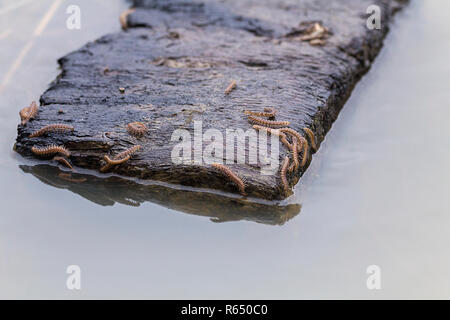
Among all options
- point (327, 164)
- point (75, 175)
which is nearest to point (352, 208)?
point (327, 164)

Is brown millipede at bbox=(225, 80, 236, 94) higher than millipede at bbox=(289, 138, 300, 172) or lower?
higher

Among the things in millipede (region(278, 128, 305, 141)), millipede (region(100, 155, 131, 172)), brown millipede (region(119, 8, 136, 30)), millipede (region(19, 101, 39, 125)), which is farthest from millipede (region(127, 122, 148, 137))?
brown millipede (region(119, 8, 136, 30))

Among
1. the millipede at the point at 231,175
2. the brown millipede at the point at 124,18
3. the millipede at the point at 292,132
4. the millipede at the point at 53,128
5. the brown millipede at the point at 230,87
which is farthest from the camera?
the brown millipede at the point at 124,18

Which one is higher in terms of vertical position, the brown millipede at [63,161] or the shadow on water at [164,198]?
the brown millipede at [63,161]

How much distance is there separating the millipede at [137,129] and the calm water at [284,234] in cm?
84

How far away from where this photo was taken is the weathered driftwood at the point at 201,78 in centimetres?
617

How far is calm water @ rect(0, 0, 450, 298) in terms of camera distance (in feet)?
16.4

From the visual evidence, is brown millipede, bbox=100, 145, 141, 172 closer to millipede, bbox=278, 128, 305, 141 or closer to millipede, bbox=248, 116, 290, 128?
millipede, bbox=248, 116, 290, 128

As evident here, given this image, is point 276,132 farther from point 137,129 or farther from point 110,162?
point 110,162

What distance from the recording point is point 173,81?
276 inches

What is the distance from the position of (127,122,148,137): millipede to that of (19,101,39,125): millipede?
1220mm

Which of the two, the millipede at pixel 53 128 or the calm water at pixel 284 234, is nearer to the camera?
the calm water at pixel 284 234

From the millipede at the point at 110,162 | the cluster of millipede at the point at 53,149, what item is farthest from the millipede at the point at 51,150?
the millipede at the point at 110,162

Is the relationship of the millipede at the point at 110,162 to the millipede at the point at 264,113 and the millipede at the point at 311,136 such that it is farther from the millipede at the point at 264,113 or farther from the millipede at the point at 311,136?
the millipede at the point at 311,136
